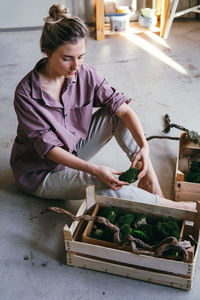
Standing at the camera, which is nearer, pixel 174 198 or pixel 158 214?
pixel 158 214

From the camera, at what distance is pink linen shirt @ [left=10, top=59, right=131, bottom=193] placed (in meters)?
1.57

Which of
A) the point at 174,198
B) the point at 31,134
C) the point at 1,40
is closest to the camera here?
the point at 31,134

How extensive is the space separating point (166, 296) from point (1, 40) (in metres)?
3.61

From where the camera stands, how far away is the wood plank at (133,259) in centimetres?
135

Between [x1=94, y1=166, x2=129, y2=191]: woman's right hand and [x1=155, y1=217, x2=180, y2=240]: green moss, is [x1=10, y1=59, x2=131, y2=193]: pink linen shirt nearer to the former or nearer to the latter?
[x1=94, y1=166, x2=129, y2=191]: woman's right hand

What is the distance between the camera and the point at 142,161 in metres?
1.68

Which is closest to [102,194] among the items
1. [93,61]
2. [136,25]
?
[93,61]

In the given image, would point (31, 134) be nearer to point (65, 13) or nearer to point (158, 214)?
point (65, 13)

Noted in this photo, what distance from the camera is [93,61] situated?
11.6 ft

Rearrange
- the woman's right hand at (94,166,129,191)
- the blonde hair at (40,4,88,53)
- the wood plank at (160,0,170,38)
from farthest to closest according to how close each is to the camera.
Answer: the wood plank at (160,0,170,38) < the woman's right hand at (94,166,129,191) < the blonde hair at (40,4,88,53)

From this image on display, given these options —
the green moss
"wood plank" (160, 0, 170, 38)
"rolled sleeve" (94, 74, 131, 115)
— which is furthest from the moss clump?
"wood plank" (160, 0, 170, 38)

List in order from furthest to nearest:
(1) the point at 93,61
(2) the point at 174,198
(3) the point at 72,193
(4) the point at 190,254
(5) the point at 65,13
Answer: (1) the point at 93,61 → (2) the point at 174,198 → (3) the point at 72,193 → (5) the point at 65,13 → (4) the point at 190,254

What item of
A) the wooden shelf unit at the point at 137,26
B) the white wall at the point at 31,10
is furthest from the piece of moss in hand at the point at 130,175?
the white wall at the point at 31,10

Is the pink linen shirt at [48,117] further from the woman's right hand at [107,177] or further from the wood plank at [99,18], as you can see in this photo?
the wood plank at [99,18]
